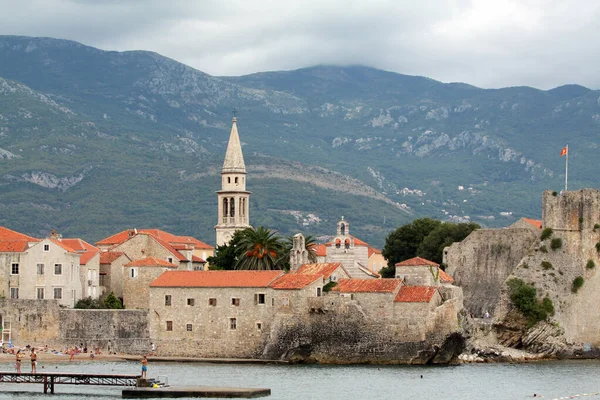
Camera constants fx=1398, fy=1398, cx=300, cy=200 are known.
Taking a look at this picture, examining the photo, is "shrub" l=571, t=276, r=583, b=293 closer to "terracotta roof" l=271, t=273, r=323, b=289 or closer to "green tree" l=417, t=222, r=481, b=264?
"green tree" l=417, t=222, r=481, b=264

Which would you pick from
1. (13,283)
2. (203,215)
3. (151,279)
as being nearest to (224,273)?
(151,279)

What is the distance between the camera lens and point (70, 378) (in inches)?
2862

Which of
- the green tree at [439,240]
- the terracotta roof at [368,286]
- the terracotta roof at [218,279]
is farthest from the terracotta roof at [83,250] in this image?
the green tree at [439,240]

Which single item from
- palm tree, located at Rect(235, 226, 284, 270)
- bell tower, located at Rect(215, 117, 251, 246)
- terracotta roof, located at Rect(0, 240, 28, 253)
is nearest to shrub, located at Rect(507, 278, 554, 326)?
palm tree, located at Rect(235, 226, 284, 270)

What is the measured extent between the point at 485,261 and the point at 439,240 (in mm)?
7517

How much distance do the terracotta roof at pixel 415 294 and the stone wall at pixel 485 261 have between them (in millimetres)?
15708

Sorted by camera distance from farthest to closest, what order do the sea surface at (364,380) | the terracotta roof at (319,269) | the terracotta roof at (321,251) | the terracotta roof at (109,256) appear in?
the terracotta roof at (321,251), the terracotta roof at (109,256), the terracotta roof at (319,269), the sea surface at (364,380)

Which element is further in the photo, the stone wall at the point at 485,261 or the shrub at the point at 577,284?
the stone wall at the point at 485,261

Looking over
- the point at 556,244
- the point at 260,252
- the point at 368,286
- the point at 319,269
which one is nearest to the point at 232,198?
the point at 260,252

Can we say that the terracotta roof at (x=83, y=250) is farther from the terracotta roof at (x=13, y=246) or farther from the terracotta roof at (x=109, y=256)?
the terracotta roof at (x=13, y=246)

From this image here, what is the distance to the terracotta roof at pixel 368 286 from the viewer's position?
82750 mm

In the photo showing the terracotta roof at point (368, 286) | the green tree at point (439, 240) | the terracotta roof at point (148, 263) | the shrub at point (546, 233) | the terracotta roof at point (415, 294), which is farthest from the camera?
the green tree at point (439, 240)

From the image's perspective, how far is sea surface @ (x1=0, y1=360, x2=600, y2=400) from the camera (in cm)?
6844

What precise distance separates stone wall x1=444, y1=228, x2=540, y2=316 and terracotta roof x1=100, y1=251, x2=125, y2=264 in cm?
2359
